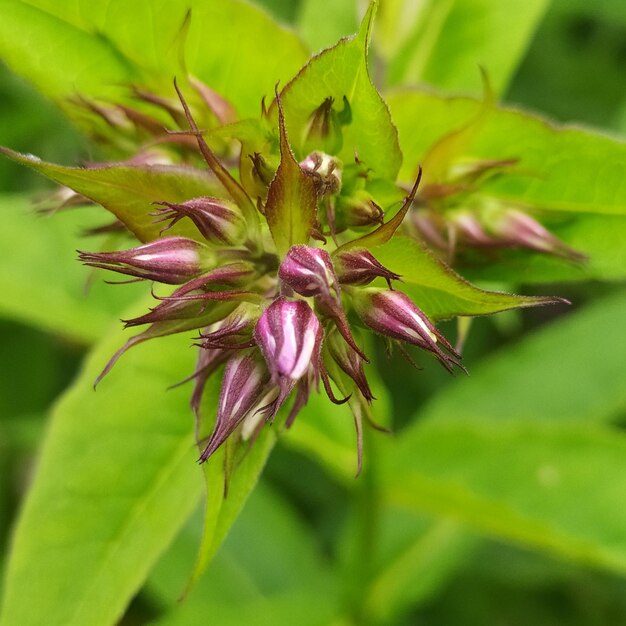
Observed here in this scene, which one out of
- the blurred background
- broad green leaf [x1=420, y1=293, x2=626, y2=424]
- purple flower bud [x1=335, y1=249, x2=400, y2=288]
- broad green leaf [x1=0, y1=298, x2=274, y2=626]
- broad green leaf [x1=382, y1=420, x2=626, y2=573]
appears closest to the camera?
purple flower bud [x1=335, y1=249, x2=400, y2=288]

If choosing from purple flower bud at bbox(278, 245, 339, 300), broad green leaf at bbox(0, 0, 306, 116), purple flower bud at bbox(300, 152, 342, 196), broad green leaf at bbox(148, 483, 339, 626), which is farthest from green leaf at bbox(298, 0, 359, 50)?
broad green leaf at bbox(148, 483, 339, 626)

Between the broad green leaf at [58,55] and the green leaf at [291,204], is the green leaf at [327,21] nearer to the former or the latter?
the broad green leaf at [58,55]

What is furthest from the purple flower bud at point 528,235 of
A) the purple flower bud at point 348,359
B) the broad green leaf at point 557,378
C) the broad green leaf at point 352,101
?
the broad green leaf at point 557,378

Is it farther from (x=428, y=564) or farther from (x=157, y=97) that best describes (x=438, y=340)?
(x=428, y=564)

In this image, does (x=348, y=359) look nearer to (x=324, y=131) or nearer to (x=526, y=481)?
(x=324, y=131)

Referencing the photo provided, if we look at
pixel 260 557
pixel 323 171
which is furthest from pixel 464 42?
pixel 260 557

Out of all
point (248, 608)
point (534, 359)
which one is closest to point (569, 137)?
point (534, 359)

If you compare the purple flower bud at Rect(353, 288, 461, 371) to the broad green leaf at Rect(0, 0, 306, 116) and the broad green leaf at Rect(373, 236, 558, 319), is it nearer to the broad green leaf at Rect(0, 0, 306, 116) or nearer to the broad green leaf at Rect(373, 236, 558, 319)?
the broad green leaf at Rect(373, 236, 558, 319)

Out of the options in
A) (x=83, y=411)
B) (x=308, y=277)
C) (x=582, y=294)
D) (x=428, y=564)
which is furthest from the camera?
(x=582, y=294)
